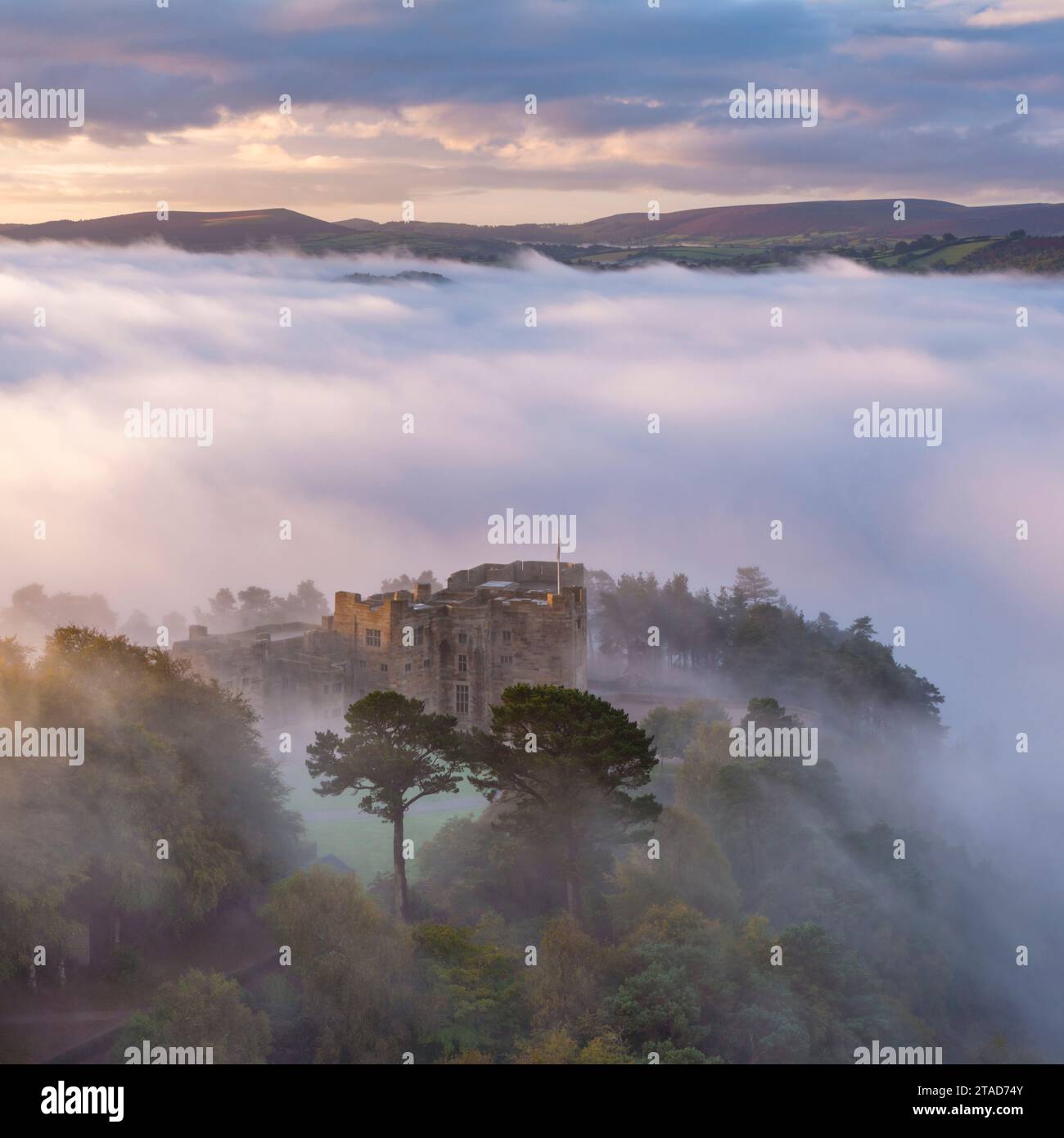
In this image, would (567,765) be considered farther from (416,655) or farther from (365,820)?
(416,655)

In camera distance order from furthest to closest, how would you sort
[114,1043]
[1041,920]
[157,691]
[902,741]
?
[902,741] → [1041,920] → [157,691] → [114,1043]

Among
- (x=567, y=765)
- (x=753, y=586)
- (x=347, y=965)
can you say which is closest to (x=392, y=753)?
(x=567, y=765)

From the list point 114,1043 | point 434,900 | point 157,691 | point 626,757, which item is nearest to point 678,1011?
point 626,757

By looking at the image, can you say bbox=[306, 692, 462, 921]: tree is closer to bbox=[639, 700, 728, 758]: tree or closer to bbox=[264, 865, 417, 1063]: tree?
bbox=[264, 865, 417, 1063]: tree

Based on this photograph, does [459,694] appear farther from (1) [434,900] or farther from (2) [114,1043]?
(2) [114,1043]

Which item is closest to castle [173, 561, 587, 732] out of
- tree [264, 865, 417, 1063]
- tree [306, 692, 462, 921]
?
tree [306, 692, 462, 921]
